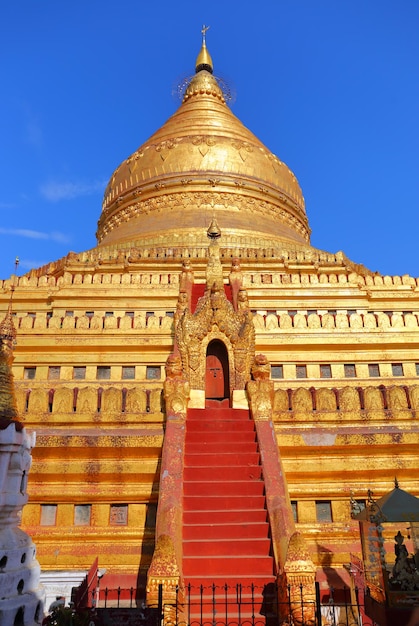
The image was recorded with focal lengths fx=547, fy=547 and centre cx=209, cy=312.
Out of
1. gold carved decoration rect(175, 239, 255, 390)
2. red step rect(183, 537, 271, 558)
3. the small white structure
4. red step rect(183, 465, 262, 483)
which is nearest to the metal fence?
red step rect(183, 537, 271, 558)

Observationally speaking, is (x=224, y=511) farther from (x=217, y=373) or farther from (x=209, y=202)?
(x=209, y=202)

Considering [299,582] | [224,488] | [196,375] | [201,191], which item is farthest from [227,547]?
[201,191]

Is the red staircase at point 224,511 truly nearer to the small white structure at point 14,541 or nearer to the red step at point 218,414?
the red step at point 218,414

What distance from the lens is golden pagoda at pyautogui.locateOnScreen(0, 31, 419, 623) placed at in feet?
32.9

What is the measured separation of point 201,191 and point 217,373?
16000 millimetres

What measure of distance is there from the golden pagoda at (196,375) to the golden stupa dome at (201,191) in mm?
128

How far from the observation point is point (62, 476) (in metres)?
10.6

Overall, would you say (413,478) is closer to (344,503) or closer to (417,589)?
(344,503)

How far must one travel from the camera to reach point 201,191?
1078 inches

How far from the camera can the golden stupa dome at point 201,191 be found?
25130mm

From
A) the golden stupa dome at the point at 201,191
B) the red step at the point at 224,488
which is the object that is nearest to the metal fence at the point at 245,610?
the red step at the point at 224,488

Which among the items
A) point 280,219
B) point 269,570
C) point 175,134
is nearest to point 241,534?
point 269,570

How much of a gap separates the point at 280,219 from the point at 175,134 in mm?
8227

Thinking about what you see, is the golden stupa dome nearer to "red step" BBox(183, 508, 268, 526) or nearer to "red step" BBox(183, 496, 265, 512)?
"red step" BBox(183, 496, 265, 512)
